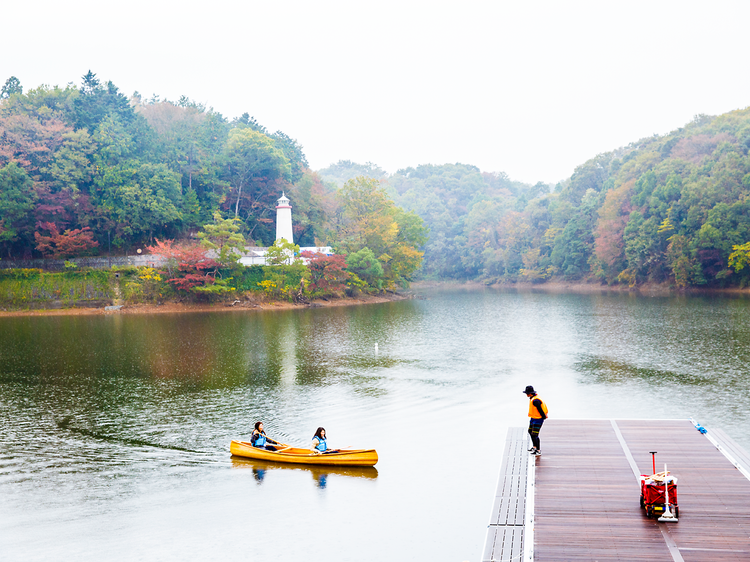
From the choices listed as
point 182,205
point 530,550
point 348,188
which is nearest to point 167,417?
point 530,550

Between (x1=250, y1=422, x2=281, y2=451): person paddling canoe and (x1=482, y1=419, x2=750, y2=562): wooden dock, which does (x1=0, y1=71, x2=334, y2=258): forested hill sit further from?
(x1=482, y1=419, x2=750, y2=562): wooden dock

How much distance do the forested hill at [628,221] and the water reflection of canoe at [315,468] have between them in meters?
57.1

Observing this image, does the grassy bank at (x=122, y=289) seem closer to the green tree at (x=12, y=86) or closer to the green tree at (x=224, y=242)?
the green tree at (x=224, y=242)

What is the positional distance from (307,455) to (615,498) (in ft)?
23.0

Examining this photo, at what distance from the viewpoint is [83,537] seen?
11180mm

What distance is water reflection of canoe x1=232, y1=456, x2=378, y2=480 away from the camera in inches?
568

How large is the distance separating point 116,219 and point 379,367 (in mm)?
40309

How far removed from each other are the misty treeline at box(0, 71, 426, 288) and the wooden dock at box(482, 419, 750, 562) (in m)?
50.1

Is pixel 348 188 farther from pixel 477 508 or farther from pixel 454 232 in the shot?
pixel 477 508

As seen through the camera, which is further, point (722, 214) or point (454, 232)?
point (454, 232)

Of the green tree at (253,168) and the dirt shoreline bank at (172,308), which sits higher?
the green tree at (253,168)

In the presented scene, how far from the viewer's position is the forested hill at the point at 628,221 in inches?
2500

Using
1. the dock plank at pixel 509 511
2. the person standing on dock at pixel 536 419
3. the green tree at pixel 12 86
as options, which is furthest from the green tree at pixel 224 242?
the person standing on dock at pixel 536 419

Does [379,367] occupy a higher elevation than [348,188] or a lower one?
lower
